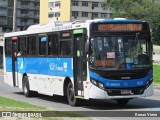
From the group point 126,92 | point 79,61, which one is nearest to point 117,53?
point 126,92

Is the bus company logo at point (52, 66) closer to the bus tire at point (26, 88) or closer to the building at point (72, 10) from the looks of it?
the bus tire at point (26, 88)

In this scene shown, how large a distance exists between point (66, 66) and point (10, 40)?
7.44 metres

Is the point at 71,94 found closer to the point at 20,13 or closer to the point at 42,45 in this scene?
the point at 42,45

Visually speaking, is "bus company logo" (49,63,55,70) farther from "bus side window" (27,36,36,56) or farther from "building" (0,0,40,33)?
"building" (0,0,40,33)

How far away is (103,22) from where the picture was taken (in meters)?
16.2

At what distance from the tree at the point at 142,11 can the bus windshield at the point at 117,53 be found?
7976cm

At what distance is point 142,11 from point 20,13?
5797 centimetres

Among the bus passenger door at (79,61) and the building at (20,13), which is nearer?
the bus passenger door at (79,61)

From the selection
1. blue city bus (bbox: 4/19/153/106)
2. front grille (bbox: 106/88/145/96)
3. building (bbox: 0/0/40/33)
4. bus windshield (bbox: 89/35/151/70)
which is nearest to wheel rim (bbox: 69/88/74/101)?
blue city bus (bbox: 4/19/153/106)

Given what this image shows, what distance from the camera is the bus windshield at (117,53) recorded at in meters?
15.8

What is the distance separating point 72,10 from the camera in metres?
123

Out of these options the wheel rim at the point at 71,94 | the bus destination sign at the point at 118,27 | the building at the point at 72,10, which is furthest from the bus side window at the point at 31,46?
the building at the point at 72,10

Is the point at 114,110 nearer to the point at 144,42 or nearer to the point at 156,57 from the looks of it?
the point at 144,42

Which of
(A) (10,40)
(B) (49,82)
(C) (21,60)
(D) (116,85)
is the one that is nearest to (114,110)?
(D) (116,85)
